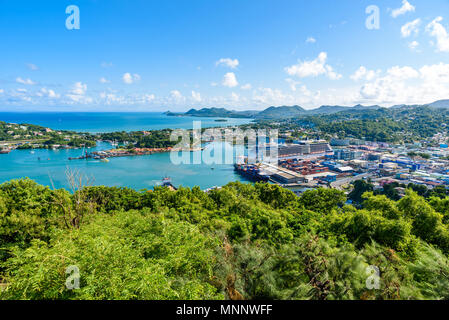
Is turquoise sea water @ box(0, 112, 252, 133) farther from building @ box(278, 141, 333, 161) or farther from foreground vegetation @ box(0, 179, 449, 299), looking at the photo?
foreground vegetation @ box(0, 179, 449, 299)

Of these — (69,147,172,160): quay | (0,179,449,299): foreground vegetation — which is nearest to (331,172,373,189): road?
(0,179,449,299): foreground vegetation

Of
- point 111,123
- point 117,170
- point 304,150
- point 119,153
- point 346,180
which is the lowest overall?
point 346,180

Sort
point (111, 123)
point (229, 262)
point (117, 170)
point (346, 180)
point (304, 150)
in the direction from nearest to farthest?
point (229, 262) → point (346, 180) → point (117, 170) → point (304, 150) → point (111, 123)

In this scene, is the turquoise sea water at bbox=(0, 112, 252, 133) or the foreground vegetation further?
the turquoise sea water at bbox=(0, 112, 252, 133)

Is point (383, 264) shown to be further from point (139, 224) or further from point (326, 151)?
point (326, 151)

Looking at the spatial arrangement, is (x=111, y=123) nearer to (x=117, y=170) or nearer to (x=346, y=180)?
(x=117, y=170)

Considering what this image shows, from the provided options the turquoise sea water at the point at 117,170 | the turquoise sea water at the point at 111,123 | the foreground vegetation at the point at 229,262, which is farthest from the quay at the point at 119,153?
the turquoise sea water at the point at 111,123

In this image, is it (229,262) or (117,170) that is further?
(117,170)

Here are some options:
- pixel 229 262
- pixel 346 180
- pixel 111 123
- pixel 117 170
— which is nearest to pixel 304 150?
pixel 346 180

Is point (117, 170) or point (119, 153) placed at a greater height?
point (119, 153)

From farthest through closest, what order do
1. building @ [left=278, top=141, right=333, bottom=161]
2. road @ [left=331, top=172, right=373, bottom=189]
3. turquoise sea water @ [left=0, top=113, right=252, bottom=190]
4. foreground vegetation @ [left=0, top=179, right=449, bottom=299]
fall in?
building @ [left=278, top=141, right=333, bottom=161] → turquoise sea water @ [left=0, top=113, right=252, bottom=190] → road @ [left=331, top=172, right=373, bottom=189] → foreground vegetation @ [left=0, top=179, right=449, bottom=299]
